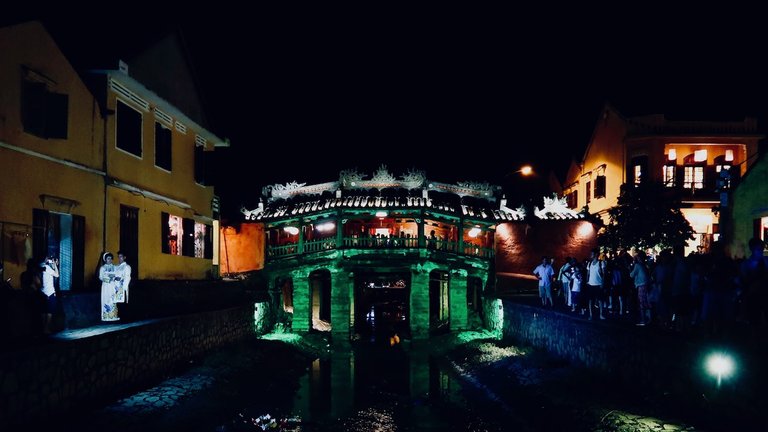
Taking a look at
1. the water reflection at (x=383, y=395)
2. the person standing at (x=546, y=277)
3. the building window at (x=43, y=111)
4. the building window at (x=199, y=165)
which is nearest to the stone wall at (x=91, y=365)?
the water reflection at (x=383, y=395)

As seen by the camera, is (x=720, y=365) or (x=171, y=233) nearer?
(x=720, y=365)

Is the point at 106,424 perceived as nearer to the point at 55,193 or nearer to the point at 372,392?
the point at 55,193

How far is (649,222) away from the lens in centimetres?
2800

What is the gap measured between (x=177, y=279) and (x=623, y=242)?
64.3 feet

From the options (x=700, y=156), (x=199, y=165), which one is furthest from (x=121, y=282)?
(x=700, y=156)

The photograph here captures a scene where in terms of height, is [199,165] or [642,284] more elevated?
[199,165]

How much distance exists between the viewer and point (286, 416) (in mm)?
15492

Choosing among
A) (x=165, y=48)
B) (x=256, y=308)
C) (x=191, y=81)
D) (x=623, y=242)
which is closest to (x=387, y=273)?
(x=256, y=308)

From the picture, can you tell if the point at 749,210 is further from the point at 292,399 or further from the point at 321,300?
the point at 321,300

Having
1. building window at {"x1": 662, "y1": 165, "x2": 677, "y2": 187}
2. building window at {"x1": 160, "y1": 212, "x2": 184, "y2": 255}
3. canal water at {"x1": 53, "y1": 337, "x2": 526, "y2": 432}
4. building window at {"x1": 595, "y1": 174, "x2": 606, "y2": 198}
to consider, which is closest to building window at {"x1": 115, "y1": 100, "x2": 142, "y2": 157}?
building window at {"x1": 160, "y1": 212, "x2": 184, "y2": 255}

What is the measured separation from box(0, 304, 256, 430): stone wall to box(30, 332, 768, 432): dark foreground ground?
31 cm

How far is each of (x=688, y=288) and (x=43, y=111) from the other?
15523 millimetres

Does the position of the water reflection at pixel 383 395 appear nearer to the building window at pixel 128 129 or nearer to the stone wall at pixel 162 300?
the stone wall at pixel 162 300

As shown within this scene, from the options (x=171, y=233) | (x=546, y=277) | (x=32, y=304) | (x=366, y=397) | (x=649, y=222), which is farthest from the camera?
(x=649, y=222)
